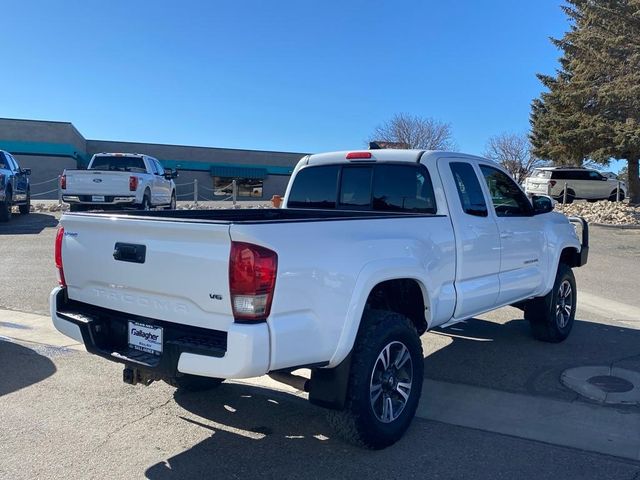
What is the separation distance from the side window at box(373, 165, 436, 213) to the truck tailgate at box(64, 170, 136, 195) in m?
11.8

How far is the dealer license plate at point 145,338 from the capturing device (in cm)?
347

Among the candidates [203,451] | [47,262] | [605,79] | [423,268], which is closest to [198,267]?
[203,451]

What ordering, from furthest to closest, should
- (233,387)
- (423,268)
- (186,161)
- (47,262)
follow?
(186,161) < (47,262) < (233,387) < (423,268)

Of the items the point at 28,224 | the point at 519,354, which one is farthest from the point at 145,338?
the point at 28,224

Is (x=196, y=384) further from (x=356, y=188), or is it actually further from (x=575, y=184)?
(x=575, y=184)

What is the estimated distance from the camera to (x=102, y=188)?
15500mm

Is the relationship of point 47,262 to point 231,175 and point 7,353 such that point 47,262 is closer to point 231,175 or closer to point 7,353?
point 7,353

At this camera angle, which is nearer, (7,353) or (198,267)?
(198,267)

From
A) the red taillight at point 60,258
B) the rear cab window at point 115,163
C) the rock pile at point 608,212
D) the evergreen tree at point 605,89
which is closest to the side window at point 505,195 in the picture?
the red taillight at point 60,258

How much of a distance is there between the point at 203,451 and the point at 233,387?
48.9 inches

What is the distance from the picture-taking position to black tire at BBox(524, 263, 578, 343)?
636 cm

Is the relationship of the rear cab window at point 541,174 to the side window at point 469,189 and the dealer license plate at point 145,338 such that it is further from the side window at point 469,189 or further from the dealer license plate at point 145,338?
the dealer license plate at point 145,338

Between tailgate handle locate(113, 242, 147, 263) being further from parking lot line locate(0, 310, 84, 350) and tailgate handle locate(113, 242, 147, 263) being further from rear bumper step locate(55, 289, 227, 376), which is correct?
parking lot line locate(0, 310, 84, 350)

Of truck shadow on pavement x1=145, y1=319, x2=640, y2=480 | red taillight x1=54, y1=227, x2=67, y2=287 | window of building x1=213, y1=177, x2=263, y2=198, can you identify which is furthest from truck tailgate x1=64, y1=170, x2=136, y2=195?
window of building x1=213, y1=177, x2=263, y2=198
